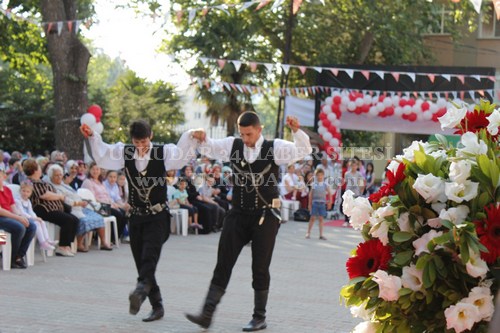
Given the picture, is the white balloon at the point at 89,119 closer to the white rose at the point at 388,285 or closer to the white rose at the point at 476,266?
the white rose at the point at 388,285

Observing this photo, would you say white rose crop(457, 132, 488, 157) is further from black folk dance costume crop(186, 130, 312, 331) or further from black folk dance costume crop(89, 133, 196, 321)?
black folk dance costume crop(89, 133, 196, 321)

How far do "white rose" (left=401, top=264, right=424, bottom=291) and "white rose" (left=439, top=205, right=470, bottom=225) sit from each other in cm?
29

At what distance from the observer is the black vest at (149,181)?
7852 mm

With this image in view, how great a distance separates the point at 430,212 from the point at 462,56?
33771mm

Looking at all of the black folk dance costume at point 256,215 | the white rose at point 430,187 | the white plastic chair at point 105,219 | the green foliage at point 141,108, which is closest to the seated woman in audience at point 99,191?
the white plastic chair at point 105,219

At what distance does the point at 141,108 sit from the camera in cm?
3838

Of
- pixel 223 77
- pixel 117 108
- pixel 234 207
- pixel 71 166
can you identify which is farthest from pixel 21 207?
pixel 117 108

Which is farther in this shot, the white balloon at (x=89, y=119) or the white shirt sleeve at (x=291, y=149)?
the white balloon at (x=89, y=119)

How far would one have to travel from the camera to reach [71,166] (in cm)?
1469

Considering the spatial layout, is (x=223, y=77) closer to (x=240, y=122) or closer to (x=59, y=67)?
(x=59, y=67)

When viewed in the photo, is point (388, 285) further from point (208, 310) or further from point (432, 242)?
point (208, 310)

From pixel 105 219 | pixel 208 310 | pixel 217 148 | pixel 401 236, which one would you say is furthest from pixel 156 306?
pixel 105 219

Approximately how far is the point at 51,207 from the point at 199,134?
5.85m

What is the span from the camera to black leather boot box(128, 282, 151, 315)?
7.27m
